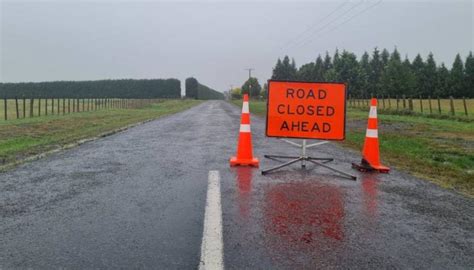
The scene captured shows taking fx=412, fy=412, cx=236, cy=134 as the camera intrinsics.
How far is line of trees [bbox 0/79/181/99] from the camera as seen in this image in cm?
10888

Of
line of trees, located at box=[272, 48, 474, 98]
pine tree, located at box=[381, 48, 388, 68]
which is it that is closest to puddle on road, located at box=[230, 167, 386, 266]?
line of trees, located at box=[272, 48, 474, 98]

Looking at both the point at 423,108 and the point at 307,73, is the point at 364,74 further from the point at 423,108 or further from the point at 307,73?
the point at 423,108

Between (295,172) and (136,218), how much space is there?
341cm

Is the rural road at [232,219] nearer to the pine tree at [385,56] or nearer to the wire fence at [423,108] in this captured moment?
the wire fence at [423,108]

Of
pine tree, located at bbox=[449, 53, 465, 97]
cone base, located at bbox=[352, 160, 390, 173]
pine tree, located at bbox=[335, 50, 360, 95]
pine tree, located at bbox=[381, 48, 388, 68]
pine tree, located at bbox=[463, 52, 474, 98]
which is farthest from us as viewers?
pine tree, located at bbox=[381, 48, 388, 68]

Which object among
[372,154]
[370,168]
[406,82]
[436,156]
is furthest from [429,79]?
[370,168]

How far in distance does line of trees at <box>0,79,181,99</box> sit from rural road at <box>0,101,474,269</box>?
11064 cm

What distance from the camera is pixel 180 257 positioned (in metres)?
3.04

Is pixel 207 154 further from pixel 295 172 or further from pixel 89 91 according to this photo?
pixel 89 91

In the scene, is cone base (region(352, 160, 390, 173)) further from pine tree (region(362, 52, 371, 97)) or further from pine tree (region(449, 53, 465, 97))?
pine tree (region(449, 53, 465, 97))

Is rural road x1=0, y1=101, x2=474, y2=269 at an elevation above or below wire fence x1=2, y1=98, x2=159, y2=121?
below

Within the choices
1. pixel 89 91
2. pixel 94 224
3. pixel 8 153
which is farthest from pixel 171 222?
pixel 89 91

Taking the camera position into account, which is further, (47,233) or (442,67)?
(442,67)

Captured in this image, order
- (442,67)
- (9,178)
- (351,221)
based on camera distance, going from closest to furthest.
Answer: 1. (351,221)
2. (9,178)
3. (442,67)
